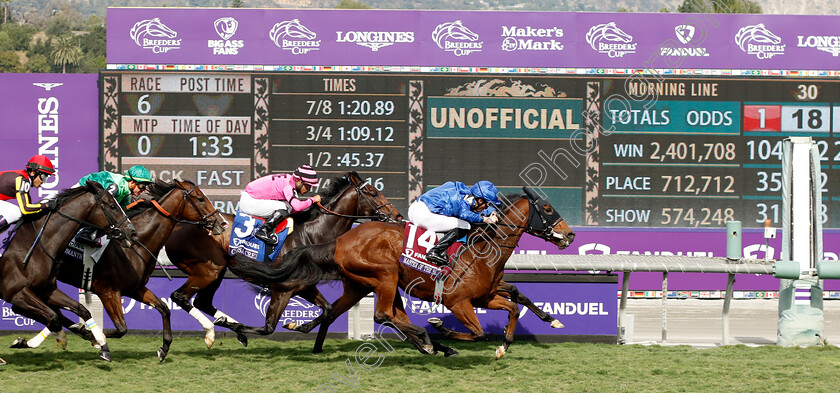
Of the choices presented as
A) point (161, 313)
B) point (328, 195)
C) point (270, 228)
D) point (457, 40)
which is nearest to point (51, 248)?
point (161, 313)

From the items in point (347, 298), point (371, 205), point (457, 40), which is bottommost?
A: point (347, 298)

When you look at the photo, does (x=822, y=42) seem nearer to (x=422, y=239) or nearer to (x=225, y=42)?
(x=225, y=42)

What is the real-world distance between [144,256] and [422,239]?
2.36m

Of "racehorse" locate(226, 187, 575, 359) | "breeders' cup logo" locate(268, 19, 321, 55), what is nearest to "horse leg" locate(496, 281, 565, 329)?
"racehorse" locate(226, 187, 575, 359)

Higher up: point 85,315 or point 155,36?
point 155,36

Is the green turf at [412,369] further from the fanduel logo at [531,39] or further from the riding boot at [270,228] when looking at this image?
the fanduel logo at [531,39]

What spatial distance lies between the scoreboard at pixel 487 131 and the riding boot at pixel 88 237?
5720 millimetres

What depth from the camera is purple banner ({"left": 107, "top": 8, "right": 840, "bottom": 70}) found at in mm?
13711

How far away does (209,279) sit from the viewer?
856 cm

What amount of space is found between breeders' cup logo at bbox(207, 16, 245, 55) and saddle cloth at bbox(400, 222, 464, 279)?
6.87 metres

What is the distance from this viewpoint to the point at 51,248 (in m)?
7.53

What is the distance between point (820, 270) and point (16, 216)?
280 inches

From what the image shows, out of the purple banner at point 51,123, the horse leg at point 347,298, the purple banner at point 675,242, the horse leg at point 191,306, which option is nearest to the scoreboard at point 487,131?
the purple banner at point 675,242

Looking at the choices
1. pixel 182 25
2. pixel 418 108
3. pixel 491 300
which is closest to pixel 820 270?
pixel 491 300
